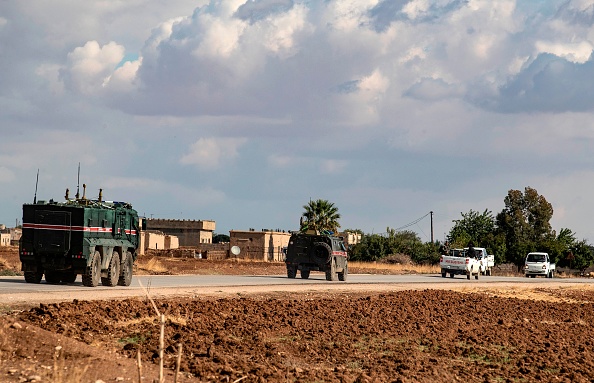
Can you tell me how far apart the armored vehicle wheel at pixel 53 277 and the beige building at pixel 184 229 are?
8981 centimetres

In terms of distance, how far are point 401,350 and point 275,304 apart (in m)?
7.32

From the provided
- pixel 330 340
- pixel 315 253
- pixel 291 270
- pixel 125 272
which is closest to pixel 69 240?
pixel 125 272

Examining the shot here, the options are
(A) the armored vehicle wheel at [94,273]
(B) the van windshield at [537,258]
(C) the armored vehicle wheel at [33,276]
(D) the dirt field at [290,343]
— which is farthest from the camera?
(B) the van windshield at [537,258]

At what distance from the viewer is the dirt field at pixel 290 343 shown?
43.0 feet

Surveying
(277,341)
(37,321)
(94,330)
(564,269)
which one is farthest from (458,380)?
(564,269)

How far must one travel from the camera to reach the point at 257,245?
9362 cm

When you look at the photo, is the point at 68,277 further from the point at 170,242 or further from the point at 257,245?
the point at 170,242

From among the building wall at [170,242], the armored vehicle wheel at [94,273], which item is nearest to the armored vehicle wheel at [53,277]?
the armored vehicle wheel at [94,273]

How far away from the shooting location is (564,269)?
83.9 metres

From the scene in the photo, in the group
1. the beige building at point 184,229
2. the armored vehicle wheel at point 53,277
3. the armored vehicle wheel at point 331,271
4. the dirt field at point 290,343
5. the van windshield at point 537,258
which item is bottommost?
the dirt field at point 290,343

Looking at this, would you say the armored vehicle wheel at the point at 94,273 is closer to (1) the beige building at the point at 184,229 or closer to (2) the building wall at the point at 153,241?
(2) the building wall at the point at 153,241

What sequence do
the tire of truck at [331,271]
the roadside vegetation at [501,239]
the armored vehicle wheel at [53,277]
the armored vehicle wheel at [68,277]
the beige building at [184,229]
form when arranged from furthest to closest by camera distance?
the beige building at [184,229] < the roadside vegetation at [501,239] < the tire of truck at [331,271] < the armored vehicle wheel at [68,277] < the armored vehicle wheel at [53,277]

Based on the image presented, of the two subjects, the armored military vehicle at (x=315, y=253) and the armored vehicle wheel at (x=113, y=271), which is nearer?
the armored vehicle wheel at (x=113, y=271)

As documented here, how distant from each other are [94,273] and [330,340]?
12.9m
